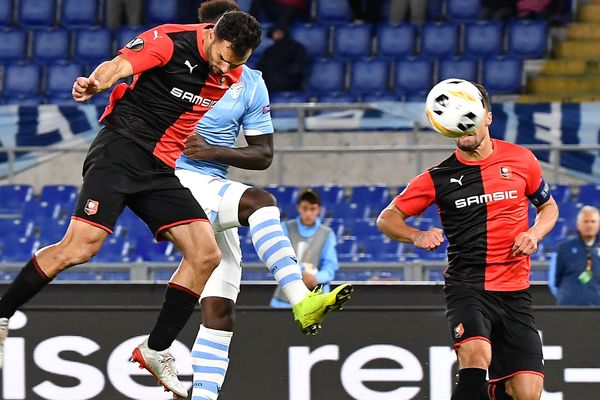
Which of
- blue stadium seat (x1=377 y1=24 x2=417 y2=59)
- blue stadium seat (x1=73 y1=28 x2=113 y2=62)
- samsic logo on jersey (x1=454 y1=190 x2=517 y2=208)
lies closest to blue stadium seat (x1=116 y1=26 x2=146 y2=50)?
blue stadium seat (x1=73 y1=28 x2=113 y2=62)

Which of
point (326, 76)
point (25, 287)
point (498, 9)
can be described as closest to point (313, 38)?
point (326, 76)

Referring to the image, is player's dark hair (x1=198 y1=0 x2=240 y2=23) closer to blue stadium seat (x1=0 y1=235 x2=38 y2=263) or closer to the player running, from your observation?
the player running

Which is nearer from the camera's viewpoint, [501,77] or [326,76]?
[501,77]

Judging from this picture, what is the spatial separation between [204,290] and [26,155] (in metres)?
8.23

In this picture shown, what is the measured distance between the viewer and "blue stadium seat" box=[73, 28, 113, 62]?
18.9 metres

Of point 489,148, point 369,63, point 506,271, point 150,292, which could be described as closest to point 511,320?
point 506,271

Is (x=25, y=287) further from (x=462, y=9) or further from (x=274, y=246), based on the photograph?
(x=462, y=9)

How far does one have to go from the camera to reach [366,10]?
19203mm

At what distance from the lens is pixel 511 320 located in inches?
306

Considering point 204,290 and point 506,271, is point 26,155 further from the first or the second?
point 506,271

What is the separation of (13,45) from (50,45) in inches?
20.2

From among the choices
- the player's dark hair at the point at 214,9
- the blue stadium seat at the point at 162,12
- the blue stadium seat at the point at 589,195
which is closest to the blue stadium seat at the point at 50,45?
the blue stadium seat at the point at 162,12

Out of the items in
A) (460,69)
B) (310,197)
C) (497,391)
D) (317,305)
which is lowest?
(497,391)

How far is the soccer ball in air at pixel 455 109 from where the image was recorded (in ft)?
24.5
